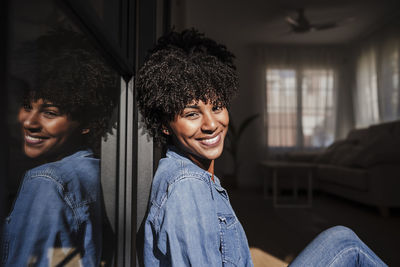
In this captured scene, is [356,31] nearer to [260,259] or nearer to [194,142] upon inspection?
[260,259]

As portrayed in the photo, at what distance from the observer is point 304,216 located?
277 cm

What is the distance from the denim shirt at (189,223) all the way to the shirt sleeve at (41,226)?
0.16 meters

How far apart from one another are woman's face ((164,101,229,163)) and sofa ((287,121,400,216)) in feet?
9.18

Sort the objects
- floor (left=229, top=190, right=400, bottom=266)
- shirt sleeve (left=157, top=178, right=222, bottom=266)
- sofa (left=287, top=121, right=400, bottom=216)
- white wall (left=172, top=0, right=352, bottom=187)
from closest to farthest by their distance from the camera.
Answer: shirt sleeve (left=157, top=178, right=222, bottom=266), floor (left=229, top=190, right=400, bottom=266), sofa (left=287, top=121, right=400, bottom=216), white wall (left=172, top=0, right=352, bottom=187)

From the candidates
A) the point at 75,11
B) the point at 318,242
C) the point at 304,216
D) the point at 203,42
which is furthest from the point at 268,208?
the point at 75,11

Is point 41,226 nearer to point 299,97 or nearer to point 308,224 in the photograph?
point 308,224

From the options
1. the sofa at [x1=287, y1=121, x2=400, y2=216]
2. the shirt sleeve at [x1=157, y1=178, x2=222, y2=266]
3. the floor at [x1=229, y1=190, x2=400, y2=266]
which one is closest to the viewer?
the shirt sleeve at [x1=157, y1=178, x2=222, y2=266]

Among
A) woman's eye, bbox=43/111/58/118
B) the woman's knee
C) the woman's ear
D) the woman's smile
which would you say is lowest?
the woman's knee

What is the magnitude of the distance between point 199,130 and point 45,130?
1.20ft

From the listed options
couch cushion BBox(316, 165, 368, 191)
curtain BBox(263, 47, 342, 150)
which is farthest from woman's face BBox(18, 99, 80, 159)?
curtain BBox(263, 47, 342, 150)

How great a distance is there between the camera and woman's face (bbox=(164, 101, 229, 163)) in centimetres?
61

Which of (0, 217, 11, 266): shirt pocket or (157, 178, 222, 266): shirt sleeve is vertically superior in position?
(0, 217, 11, 266): shirt pocket

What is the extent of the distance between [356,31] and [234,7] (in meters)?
2.23

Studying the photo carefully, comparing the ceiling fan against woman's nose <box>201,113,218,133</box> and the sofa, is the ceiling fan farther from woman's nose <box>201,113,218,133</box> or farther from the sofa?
woman's nose <box>201,113,218,133</box>
